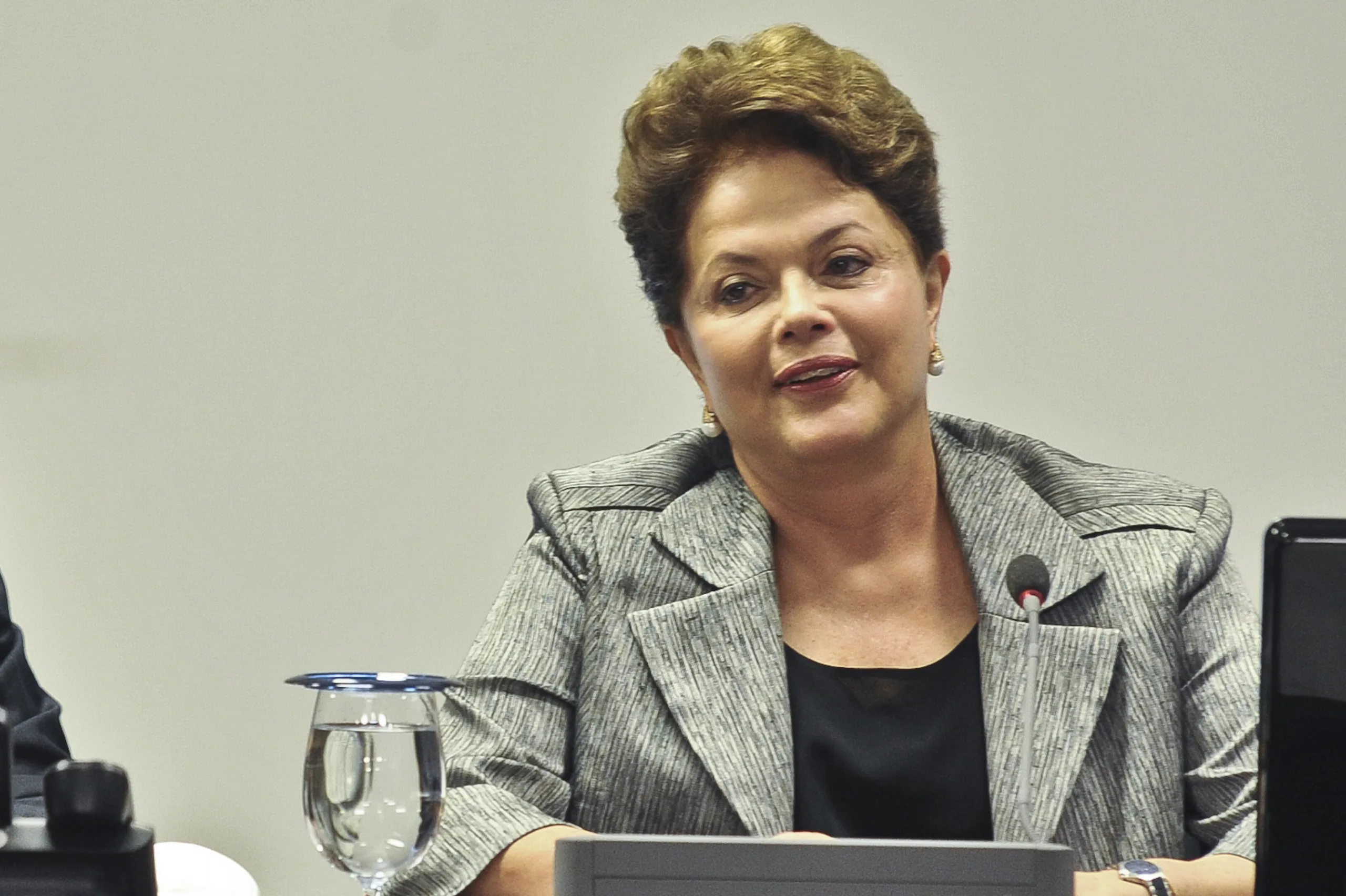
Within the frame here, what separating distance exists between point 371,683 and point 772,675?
782 mm

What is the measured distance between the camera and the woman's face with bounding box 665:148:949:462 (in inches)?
69.9

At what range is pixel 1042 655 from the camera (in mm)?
1712

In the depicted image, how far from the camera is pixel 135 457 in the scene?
8.87 feet

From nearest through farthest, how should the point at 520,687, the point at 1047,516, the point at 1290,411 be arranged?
the point at 520,687 < the point at 1047,516 < the point at 1290,411

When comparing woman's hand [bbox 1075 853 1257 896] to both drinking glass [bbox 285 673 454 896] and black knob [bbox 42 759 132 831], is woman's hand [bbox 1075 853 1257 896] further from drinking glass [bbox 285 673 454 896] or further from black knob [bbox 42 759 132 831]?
black knob [bbox 42 759 132 831]

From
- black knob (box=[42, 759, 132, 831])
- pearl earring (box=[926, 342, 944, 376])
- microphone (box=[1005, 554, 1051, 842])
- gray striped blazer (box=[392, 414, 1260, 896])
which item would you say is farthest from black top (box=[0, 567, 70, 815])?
pearl earring (box=[926, 342, 944, 376])

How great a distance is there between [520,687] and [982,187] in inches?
54.0

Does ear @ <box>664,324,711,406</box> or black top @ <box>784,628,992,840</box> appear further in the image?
ear @ <box>664,324,711,406</box>

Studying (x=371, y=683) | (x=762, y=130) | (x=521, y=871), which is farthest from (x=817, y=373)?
(x=371, y=683)

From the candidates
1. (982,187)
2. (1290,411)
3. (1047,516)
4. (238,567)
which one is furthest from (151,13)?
(1290,411)

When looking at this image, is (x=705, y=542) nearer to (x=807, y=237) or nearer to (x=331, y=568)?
(x=807, y=237)

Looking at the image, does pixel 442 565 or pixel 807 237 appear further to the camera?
pixel 442 565

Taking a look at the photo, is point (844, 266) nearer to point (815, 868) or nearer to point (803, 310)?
point (803, 310)

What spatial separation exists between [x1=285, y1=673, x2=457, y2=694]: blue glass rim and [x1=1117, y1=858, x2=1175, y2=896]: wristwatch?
0.71 m
